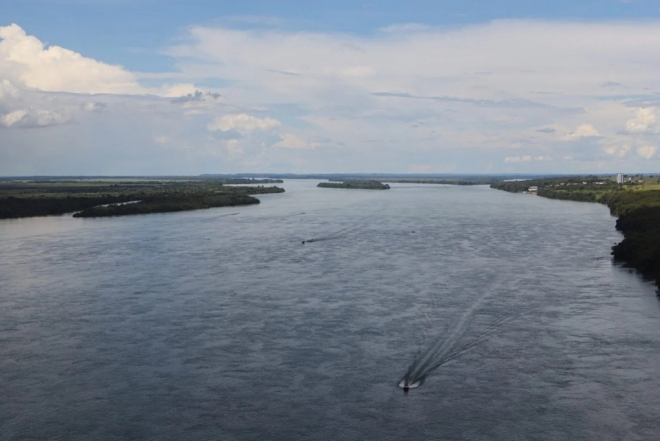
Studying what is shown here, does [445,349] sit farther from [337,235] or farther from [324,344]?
[337,235]

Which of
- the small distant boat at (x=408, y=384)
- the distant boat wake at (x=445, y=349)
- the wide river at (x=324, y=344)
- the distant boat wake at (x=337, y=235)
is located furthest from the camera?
the distant boat wake at (x=337, y=235)

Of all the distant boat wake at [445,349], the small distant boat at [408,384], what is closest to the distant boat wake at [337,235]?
the distant boat wake at [445,349]

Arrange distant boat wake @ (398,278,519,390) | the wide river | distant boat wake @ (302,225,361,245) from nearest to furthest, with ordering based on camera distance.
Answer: the wide river < distant boat wake @ (398,278,519,390) < distant boat wake @ (302,225,361,245)

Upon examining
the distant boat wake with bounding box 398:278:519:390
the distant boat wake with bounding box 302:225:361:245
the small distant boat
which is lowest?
the small distant boat

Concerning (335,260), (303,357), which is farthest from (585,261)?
(303,357)

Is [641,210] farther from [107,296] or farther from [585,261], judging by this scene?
[107,296]

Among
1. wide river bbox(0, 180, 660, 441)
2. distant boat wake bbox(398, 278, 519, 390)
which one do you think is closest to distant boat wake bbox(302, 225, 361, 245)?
wide river bbox(0, 180, 660, 441)

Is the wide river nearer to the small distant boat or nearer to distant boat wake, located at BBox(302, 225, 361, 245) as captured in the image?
the small distant boat

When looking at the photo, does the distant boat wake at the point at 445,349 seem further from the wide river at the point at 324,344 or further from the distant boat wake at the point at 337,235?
the distant boat wake at the point at 337,235

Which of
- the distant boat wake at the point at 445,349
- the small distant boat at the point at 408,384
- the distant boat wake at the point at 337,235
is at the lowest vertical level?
the small distant boat at the point at 408,384
